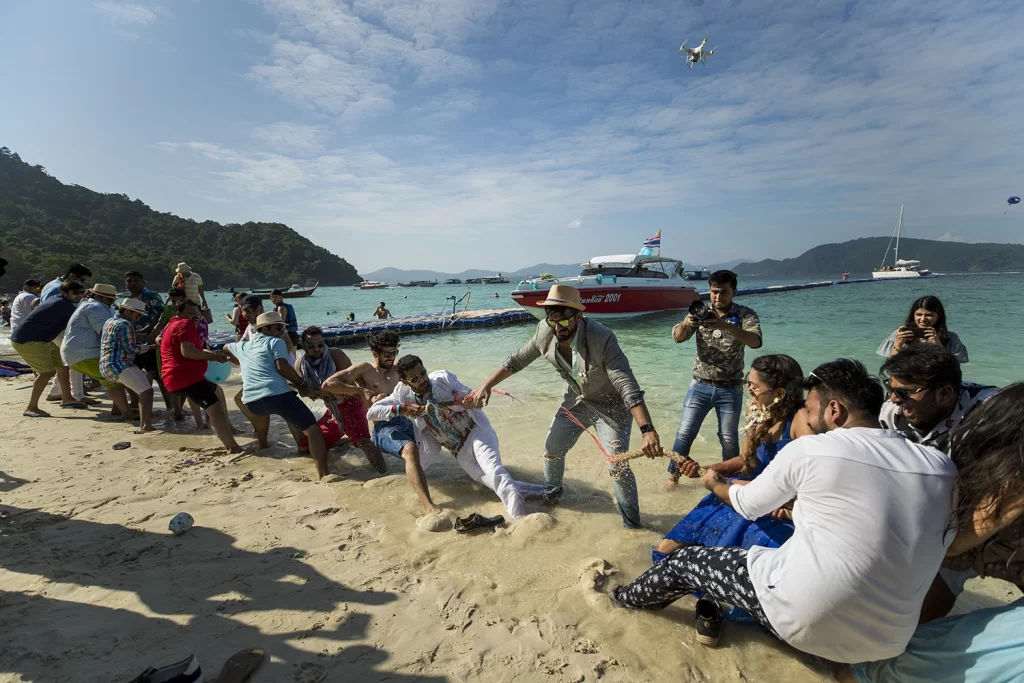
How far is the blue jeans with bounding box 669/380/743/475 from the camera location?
4.14 m

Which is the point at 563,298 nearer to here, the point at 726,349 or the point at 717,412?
the point at 726,349

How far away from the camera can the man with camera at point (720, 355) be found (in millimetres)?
4039

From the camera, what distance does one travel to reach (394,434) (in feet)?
14.4

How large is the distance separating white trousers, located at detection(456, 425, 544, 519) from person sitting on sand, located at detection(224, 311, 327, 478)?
1631 millimetres

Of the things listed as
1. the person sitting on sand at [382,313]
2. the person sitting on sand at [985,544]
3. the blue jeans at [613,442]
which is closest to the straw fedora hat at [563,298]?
the blue jeans at [613,442]

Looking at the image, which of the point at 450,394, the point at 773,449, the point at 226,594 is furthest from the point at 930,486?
the point at 226,594

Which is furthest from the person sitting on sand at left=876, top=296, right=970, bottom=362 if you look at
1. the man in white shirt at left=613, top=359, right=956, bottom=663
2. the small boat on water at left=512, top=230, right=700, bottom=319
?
the small boat on water at left=512, top=230, right=700, bottom=319

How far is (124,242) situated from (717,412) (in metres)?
93.9

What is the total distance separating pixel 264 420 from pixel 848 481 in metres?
5.75

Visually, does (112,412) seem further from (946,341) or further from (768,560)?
(946,341)

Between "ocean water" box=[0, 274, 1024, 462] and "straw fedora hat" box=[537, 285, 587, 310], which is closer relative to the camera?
"straw fedora hat" box=[537, 285, 587, 310]

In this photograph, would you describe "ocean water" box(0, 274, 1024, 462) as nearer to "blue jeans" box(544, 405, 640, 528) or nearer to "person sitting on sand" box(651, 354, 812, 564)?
"blue jeans" box(544, 405, 640, 528)

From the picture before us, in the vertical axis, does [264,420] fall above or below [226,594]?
above

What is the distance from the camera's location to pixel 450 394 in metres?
4.21
